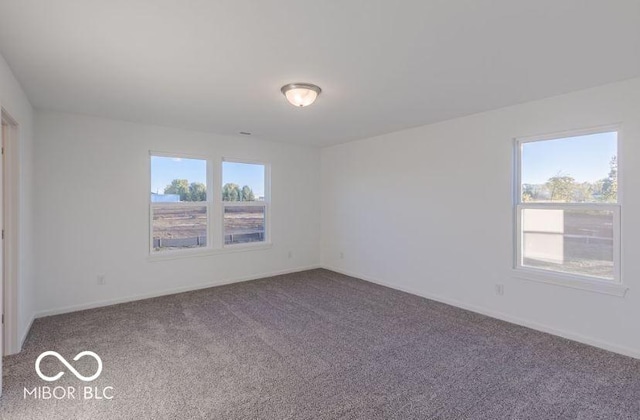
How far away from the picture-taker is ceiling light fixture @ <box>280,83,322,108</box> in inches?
113

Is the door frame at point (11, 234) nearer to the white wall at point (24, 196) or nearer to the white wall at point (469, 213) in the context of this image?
the white wall at point (24, 196)

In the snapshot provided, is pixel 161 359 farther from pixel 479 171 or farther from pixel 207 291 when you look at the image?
pixel 479 171

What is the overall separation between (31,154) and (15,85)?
1012 millimetres

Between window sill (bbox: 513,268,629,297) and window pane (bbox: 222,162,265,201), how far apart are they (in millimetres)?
3958

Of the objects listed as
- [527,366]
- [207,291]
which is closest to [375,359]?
[527,366]

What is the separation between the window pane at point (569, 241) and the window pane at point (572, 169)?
0.16 metres

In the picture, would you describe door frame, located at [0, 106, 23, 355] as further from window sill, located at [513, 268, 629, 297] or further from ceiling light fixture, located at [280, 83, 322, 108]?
window sill, located at [513, 268, 629, 297]

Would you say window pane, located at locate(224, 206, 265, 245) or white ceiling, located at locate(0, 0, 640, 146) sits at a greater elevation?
white ceiling, located at locate(0, 0, 640, 146)

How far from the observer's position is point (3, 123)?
268 centimetres

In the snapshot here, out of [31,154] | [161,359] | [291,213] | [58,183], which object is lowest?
[161,359]

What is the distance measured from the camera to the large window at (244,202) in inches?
204

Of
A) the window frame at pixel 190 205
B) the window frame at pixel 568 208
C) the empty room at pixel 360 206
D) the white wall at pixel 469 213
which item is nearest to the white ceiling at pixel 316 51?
the empty room at pixel 360 206

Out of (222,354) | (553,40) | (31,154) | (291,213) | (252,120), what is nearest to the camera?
(553,40)

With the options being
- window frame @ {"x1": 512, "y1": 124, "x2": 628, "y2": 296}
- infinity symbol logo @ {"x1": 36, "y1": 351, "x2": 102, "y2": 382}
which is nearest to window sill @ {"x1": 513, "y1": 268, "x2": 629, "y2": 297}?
window frame @ {"x1": 512, "y1": 124, "x2": 628, "y2": 296}
